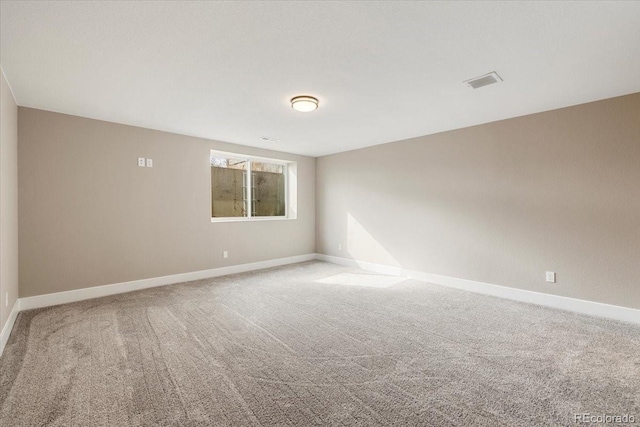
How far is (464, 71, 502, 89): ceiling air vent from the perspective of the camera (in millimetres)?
2548

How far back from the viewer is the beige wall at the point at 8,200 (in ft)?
8.21

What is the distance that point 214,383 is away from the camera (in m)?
1.91

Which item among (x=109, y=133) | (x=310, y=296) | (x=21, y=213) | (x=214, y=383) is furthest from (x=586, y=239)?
(x=21, y=213)

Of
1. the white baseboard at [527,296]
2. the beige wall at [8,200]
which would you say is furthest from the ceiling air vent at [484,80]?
the beige wall at [8,200]

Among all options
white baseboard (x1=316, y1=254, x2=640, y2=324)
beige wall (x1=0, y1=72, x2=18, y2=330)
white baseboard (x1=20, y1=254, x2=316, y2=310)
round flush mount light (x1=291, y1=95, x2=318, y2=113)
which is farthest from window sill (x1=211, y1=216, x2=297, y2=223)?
round flush mount light (x1=291, y1=95, x2=318, y2=113)

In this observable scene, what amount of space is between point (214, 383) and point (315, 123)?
323 centimetres

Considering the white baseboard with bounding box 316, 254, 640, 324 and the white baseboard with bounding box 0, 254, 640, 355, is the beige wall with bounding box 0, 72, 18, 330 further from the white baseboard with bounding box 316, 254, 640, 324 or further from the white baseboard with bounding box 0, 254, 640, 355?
the white baseboard with bounding box 316, 254, 640, 324

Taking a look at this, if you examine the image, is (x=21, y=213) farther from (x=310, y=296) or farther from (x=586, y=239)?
(x=586, y=239)

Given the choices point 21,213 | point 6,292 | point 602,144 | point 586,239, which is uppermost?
point 602,144

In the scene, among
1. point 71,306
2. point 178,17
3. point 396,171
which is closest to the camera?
point 178,17

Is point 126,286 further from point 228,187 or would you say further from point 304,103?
point 304,103

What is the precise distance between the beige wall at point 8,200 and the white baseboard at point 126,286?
0.26m

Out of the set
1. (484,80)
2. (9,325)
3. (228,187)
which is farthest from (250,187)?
(484,80)

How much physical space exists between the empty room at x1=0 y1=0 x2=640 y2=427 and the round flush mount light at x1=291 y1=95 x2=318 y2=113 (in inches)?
0.9
